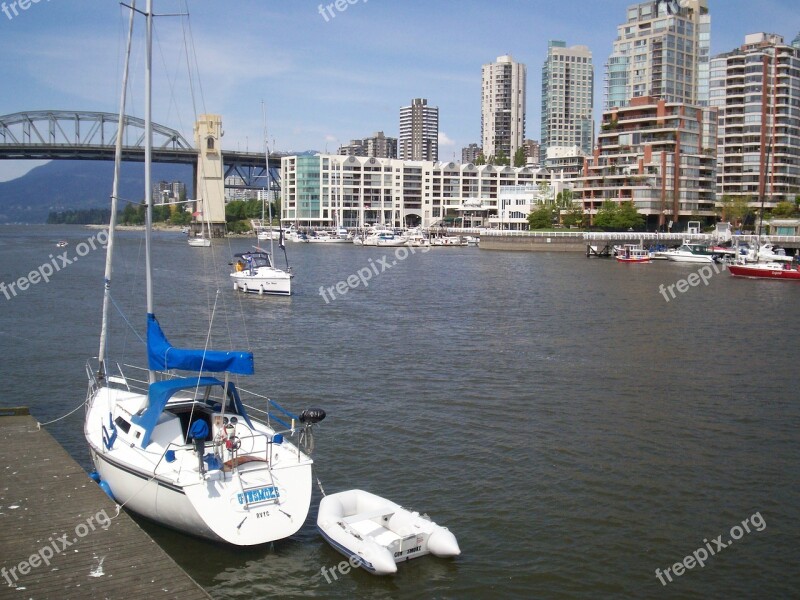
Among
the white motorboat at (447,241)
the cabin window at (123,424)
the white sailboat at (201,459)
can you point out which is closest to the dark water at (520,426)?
the white sailboat at (201,459)

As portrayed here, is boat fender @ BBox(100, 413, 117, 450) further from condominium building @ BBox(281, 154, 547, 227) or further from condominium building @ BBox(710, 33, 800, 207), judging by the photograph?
condominium building @ BBox(281, 154, 547, 227)

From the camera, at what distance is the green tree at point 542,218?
118 metres

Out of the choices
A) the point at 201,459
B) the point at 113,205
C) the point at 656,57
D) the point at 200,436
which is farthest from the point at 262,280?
the point at 656,57

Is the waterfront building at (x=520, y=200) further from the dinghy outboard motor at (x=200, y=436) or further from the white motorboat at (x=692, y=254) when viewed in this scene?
the dinghy outboard motor at (x=200, y=436)

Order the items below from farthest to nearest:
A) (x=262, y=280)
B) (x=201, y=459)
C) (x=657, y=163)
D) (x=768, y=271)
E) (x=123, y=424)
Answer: (x=657, y=163) < (x=768, y=271) < (x=262, y=280) < (x=123, y=424) < (x=201, y=459)

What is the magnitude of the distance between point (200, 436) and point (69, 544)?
235cm

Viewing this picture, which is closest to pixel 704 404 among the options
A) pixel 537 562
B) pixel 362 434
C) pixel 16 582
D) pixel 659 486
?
pixel 659 486

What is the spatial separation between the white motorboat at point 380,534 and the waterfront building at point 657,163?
95.0 meters

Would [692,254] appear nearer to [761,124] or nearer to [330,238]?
[761,124]

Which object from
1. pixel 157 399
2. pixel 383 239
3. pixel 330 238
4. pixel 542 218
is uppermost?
pixel 542 218

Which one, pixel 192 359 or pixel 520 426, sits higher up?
pixel 192 359

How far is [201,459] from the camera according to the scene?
38.4 ft

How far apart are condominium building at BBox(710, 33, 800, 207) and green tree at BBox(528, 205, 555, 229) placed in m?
23.6

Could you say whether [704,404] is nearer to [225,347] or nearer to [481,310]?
[225,347]
